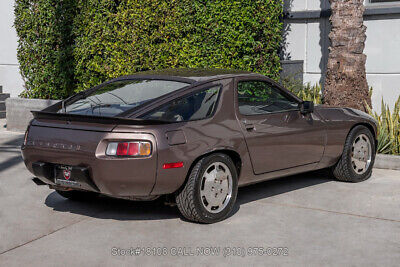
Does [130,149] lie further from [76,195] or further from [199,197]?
[76,195]

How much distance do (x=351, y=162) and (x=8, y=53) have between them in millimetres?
10719

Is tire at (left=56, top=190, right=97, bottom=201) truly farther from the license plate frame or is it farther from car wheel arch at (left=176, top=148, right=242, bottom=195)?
car wheel arch at (left=176, top=148, right=242, bottom=195)

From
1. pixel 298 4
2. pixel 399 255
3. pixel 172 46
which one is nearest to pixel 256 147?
pixel 399 255

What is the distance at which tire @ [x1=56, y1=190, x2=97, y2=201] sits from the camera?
22.4ft

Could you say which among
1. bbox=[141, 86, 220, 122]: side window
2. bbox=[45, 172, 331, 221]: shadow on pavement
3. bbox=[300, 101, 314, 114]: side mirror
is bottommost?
bbox=[45, 172, 331, 221]: shadow on pavement

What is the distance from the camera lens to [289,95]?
7172 mm

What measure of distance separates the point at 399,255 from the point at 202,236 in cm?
168

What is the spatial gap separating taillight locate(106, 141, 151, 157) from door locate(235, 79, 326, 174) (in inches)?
48.1

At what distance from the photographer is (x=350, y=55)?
10.0m

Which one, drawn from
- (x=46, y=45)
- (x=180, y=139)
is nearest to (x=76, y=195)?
(x=180, y=139)

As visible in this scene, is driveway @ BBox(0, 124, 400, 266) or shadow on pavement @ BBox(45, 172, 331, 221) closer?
driveway @ BBox(0, 124, 400, 266)

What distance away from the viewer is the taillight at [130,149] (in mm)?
5590

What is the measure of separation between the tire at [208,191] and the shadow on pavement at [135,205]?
322mm

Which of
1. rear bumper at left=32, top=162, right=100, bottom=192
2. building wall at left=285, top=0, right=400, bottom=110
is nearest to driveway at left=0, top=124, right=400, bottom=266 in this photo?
rear bumper at left=32, top=162, right=100, bottom=192
